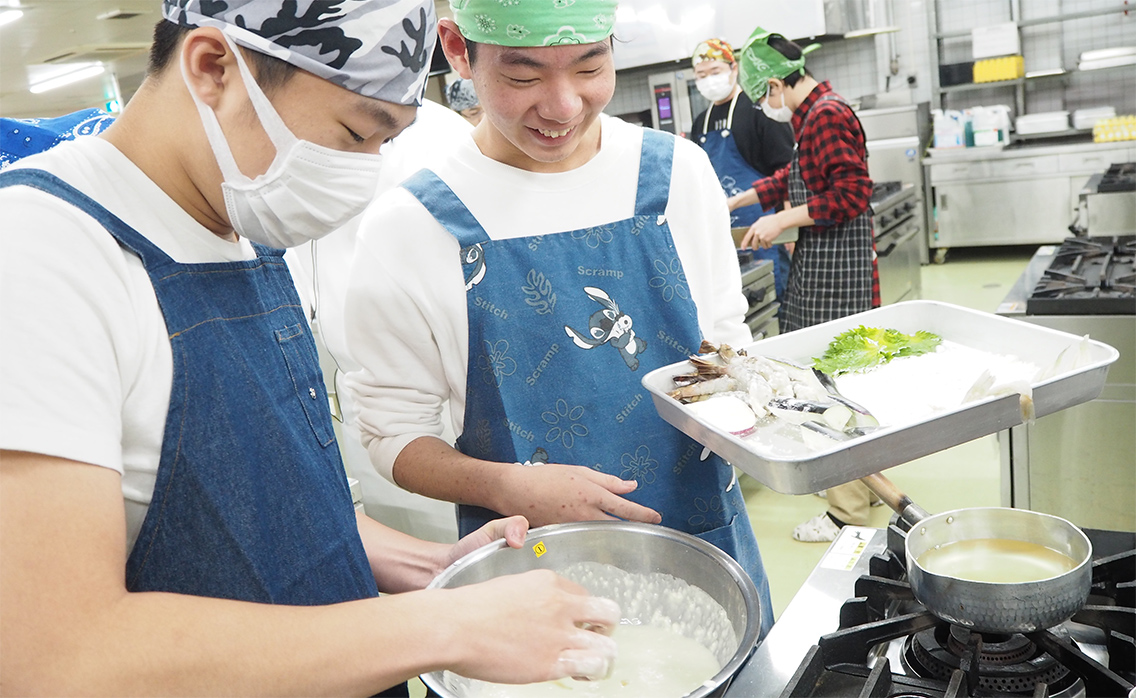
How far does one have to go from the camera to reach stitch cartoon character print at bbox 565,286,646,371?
1.38 meters

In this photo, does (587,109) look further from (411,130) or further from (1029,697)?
(411,130)

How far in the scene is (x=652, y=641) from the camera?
114 centimetres

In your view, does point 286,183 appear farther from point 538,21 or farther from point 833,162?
point 833,162

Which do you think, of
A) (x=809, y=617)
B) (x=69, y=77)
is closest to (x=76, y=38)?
(x=69, y=77)

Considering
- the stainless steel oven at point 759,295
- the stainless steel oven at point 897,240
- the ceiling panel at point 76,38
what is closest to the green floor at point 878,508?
the stainless steel oven at point 759,295

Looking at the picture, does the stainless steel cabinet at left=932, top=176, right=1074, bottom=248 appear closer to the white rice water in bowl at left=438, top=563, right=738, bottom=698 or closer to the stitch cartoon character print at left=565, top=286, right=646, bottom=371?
the stitch cartoon character print at left=565, top=286, right=646, bottom=371

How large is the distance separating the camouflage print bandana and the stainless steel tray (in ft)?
1.83

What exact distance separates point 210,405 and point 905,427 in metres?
0.75

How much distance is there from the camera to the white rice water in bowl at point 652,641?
1029mm

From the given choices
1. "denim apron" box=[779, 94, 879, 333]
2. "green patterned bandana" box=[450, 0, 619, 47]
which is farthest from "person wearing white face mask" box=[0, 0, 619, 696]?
"denim apron" box=[779, 94, 879, 333]

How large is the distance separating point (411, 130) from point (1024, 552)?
2170 mm

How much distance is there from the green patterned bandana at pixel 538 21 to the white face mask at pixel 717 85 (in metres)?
3.53

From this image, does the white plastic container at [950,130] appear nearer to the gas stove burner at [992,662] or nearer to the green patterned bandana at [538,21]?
the green patterned bandana at [538,21]

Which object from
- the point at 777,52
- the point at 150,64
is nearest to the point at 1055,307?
the point at 777,52
